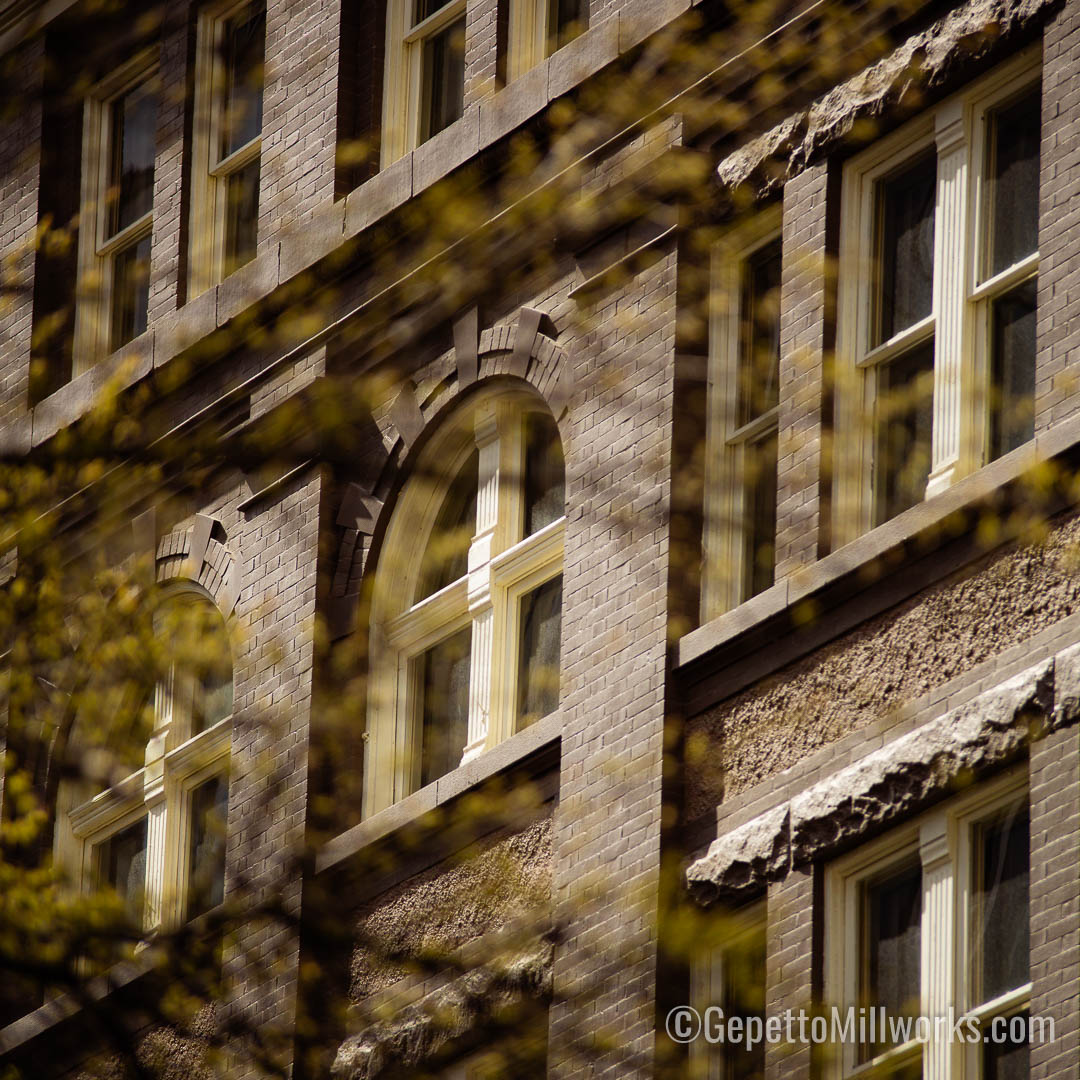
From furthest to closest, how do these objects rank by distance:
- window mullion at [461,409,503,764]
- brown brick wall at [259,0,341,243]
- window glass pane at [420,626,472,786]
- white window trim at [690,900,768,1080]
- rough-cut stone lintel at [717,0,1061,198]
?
brown brick wall at [259,0,341,243] < window glass pane at [420,626,472,786] < window mullion at [461,409,503,764] < rough-cut stone lintel at [717,0,1061,198] < white window trim at [690,900,768,1080]

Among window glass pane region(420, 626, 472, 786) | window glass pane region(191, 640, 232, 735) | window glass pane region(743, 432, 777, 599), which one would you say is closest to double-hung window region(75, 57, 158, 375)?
window glass pane region(191, 640, 232, 735)

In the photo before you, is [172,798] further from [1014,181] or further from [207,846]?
[1014,181]

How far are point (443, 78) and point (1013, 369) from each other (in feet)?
22.5

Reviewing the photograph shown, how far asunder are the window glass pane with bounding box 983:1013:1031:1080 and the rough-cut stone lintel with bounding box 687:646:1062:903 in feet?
4.36

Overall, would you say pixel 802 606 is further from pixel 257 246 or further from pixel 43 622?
pixel 257 246

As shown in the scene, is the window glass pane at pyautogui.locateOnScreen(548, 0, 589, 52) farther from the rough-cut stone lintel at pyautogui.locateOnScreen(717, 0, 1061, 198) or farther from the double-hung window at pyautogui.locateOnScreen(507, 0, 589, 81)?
the rough-cut stone lintel at pyautogui.locateOnScreen(717, 0, 1061, 198)

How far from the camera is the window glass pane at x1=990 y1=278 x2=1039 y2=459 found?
17828mm

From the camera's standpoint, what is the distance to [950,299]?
18.3 m

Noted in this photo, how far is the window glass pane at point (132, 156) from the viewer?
86.2 feet

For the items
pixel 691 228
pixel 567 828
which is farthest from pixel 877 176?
pixel 567 828

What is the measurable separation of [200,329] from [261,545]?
1.96 m

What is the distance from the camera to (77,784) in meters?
24.3

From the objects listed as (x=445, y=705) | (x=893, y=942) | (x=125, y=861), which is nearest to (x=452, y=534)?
(x=445, y=705)

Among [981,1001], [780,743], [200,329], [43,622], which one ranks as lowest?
[981,1001]
